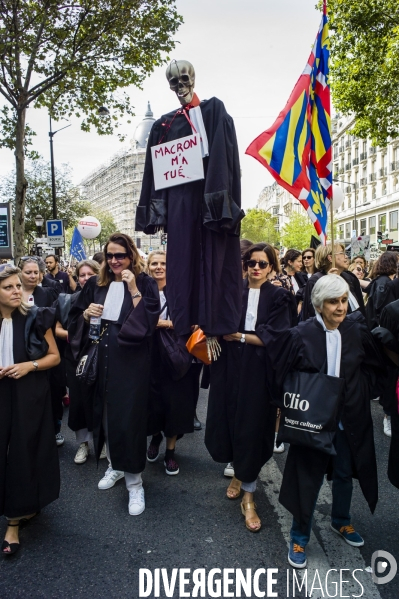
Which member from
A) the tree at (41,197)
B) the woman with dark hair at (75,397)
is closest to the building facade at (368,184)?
the tree at (41,197)

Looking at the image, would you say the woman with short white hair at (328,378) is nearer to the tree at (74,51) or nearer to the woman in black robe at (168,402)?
the woman in black robe at (168,402)

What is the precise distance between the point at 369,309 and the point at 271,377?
348cm

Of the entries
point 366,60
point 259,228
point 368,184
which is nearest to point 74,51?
point 366,60

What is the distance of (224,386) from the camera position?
141 inches

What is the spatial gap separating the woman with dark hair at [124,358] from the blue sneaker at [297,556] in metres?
1.22

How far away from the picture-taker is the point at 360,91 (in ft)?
44.7

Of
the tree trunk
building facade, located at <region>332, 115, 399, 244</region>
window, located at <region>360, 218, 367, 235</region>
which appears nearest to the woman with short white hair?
the tree trunk

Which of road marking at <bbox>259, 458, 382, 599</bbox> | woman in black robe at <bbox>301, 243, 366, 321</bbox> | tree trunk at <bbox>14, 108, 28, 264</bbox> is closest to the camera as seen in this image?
road marking at <bbox>259, 458, 382, 599</bbox>

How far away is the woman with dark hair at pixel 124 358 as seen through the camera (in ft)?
11.7

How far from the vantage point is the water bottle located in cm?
372

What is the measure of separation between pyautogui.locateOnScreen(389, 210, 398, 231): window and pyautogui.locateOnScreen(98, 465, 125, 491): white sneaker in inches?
2013

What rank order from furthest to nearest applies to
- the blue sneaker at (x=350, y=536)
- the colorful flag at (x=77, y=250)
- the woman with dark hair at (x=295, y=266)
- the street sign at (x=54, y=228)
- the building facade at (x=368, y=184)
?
the building facade at (x=368, y=184)
the street sign at (x=54, y=228)
the colorful flag at (x=77, y=250)
the woman with dark hair at (x=295, y=266)
the blue sneaker at (x=350, y=536)

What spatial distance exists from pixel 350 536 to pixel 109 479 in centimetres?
202

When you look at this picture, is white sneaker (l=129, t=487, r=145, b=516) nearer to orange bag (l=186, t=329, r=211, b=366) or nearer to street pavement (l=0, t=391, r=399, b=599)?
street pavement (l=0, t=391, r=399, b=599)
